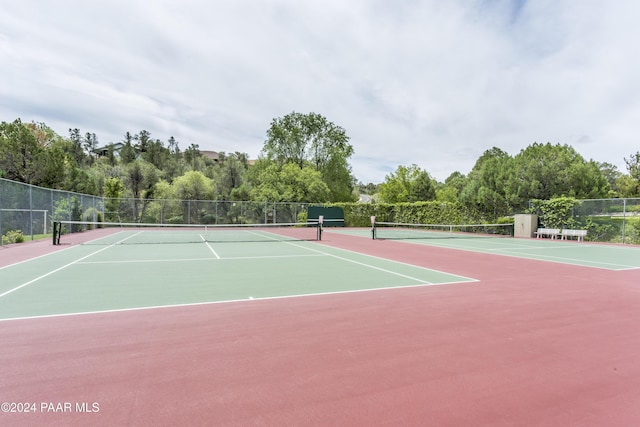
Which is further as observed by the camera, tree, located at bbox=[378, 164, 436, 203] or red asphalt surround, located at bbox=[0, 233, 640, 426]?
tree, located at bbox=[378, 164, 436, 203]

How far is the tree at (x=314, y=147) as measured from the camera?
49.0 m

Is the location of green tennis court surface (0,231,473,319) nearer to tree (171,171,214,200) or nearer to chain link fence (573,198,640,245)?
chain link fence (573,198,640,245)

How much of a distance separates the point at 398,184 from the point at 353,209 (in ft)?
56.4

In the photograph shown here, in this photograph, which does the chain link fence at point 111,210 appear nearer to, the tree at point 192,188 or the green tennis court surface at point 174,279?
the green tennis court surface at point 174,279

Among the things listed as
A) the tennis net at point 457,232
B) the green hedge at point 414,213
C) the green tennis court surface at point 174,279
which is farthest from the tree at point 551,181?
the green tennis court surface at point 174,279

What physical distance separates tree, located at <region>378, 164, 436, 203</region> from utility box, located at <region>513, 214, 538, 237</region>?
27.2m

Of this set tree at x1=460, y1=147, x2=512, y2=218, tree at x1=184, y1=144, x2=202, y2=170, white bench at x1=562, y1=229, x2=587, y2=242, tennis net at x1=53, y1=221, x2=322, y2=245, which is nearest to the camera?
tennis net at x1=53, y1=221, x2=322, y2=245

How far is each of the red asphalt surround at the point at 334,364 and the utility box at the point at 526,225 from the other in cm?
1887

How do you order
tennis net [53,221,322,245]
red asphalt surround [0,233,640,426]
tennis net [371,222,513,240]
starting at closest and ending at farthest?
red asphalt surround [0,233,640,426]
tennis net [53,221,322,245]
tennis net [371,222,513,240]

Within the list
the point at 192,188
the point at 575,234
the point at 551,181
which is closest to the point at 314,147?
the point at 192,188

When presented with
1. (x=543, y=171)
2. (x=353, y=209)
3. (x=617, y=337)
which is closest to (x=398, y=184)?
(x=353, y=209)

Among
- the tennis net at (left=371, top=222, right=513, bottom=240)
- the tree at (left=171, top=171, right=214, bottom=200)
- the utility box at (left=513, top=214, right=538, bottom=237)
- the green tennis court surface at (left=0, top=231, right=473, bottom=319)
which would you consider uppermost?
the tree at (left=171, top=171, right=214, bottom=200)

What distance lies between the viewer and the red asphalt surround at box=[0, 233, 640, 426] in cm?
261

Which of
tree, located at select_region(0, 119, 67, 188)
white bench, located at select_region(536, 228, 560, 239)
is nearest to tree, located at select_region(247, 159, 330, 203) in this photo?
tree, located at select_region(0, 119, 67, 188)
